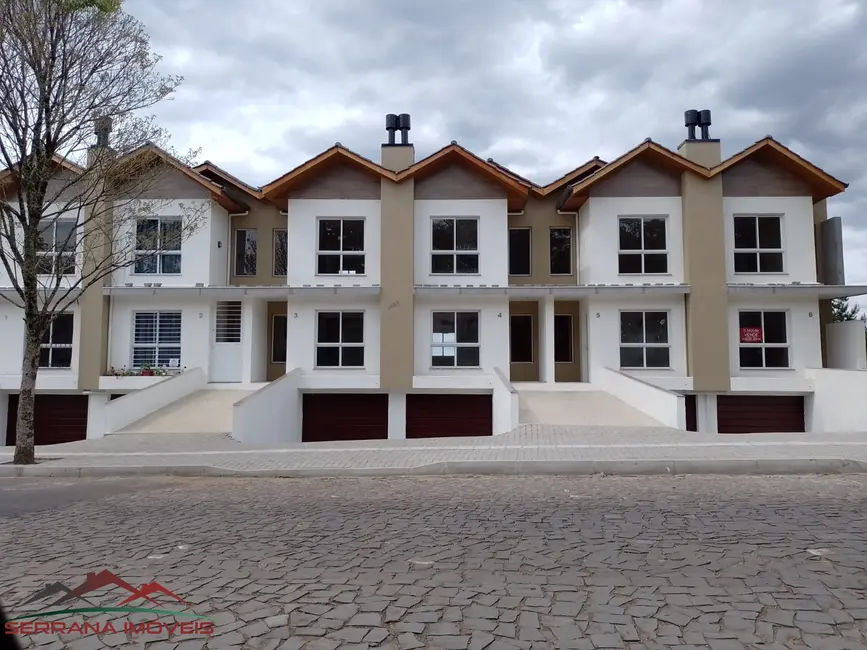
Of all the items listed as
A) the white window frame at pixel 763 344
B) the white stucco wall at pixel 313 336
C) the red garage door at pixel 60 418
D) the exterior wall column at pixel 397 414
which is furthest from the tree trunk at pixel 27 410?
the white window frame at pixel 763 344

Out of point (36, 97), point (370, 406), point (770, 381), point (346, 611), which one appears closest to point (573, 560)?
point (346, 611)

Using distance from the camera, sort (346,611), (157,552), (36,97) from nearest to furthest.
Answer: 1. (346,611)
2. (157,552)
3. (36,97)

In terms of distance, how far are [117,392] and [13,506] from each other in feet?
40.4

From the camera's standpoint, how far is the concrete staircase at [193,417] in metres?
16.1

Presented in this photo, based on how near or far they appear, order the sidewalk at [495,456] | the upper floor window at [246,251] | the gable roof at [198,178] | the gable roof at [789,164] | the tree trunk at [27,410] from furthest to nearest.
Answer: the upper floor window at [246,251]
the gable roof at [789,164]
the gable roof at [198,178]
the tree trunk at [27,410]
the sidewalk at [495,456]

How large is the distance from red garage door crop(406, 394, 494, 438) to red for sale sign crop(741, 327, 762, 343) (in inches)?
317

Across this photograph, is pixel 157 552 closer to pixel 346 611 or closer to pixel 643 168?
pixel 346 611

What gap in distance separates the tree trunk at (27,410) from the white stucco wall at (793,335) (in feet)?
59.6

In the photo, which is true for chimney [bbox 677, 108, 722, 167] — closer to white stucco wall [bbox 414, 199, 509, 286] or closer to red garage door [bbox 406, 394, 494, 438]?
white stucco wall [bbox 414, 199, 509, 286]

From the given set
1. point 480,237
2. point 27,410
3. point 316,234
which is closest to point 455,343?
point 480,237

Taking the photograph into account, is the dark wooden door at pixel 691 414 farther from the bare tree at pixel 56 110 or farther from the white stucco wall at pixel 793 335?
the bare tree at pixel 56 110

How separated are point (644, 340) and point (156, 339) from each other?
49.9ft

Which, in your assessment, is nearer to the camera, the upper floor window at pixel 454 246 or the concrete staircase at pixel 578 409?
the concrete staircase at pixel 578 409

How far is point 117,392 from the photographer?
19.5 m
